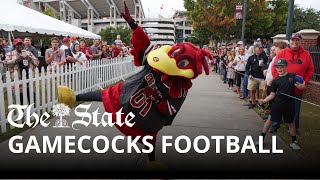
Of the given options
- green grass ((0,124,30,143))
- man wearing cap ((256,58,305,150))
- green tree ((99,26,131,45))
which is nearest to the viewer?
man wearing cap ((256,58,305,150))

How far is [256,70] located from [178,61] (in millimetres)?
5013

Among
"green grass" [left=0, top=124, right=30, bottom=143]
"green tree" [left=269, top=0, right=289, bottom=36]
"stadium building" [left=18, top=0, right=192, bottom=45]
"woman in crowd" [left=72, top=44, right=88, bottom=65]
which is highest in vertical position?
"stadium building" [left=18, top=0, right=192, bottom=45]

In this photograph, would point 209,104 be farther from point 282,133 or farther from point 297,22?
point 297,22

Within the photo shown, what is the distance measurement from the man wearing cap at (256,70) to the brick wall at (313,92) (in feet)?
7.15

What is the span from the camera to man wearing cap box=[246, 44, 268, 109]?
761cm

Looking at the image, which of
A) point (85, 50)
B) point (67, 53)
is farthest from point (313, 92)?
point (85, 50)

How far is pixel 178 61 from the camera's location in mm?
3125

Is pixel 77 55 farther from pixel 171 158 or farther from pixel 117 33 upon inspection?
pixel 117 33

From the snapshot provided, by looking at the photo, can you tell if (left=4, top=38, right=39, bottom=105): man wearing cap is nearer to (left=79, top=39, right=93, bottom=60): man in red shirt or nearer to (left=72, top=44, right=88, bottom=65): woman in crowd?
(left=72, top=44, right=88, bottom=65): woman in crowd

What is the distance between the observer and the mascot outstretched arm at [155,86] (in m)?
3.14

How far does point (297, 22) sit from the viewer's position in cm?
4503

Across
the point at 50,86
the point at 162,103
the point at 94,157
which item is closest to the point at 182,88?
the point at 162,103

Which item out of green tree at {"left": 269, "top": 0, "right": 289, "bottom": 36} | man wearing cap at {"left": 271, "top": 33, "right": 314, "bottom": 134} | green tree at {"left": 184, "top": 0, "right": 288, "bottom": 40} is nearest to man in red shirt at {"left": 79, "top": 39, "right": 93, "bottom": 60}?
man wearing cap at {"left": 271, "top": 33, "right": 314, "bottom": 134}

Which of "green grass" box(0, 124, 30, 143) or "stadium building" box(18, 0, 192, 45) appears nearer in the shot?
"green grass" box(0, 124, 30, 143)
